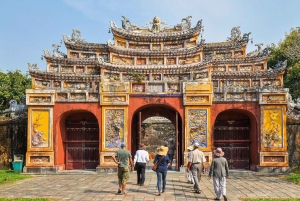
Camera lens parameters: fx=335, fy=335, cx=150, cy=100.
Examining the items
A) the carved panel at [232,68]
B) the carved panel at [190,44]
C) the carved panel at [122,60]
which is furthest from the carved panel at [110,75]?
the carved panel at [232,68]

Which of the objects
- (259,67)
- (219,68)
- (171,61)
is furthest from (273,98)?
(171,61)

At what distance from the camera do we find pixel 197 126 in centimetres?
1556

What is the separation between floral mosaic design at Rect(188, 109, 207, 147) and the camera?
15469 millimetres

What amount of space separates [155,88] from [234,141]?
4.72 meters

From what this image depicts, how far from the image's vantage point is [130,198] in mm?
9227

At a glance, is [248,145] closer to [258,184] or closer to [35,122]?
[258,184]

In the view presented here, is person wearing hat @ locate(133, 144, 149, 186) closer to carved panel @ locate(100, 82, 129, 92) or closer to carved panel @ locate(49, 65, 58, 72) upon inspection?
carved panel @ locate(100, 82, 129, 92)

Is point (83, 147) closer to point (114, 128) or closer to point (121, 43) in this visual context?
point (114, 128)

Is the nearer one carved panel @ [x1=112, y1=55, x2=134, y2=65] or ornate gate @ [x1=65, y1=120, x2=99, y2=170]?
ornate gate @ [x1=65, y1=120, x2=99, y2=170]

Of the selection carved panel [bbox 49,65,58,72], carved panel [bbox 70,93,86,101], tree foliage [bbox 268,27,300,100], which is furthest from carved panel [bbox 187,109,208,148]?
tree foliage [bbox 268,27,300,100]

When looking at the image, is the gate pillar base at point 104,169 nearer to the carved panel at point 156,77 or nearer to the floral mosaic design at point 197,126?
the floral mosaic design at point 197,126

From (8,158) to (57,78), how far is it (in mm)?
5205

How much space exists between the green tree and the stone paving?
682 inches

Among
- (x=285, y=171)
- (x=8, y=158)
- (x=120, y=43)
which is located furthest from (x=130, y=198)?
(x=120, y=43)
